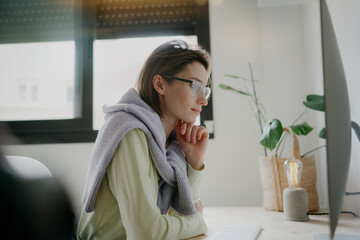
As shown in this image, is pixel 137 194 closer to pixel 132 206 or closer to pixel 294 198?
pixel 132 206

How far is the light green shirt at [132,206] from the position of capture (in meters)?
0.76

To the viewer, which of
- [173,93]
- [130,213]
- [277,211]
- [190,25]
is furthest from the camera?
[190,25]

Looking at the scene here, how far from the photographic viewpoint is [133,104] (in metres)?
0.94

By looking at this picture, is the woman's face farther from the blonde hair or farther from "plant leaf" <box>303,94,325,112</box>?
"plant leaf" <box>303,94,325,112</box>

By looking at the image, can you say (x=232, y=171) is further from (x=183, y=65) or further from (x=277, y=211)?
(x=183, y=65)

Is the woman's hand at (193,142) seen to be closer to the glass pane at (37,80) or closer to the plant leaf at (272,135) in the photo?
the plant leaf at (272,135)

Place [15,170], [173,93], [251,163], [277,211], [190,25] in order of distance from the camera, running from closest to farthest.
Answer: [15,170] < [173,93] < [277,211] < [251,163] < [190,25]

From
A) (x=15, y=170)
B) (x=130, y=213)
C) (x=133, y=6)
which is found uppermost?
(x=133, y=6)

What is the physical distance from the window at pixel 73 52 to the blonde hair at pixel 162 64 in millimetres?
1003

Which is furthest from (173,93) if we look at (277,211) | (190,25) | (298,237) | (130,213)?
(190,25)

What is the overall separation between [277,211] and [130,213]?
3.02ft

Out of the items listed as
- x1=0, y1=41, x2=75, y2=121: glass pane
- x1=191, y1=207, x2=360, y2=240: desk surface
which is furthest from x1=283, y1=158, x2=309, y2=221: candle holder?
x1=0, y1=41, x2=75, y2=121: glass pane

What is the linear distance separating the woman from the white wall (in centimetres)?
85

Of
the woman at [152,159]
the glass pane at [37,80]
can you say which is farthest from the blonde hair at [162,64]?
the glass pane at [37,80]
